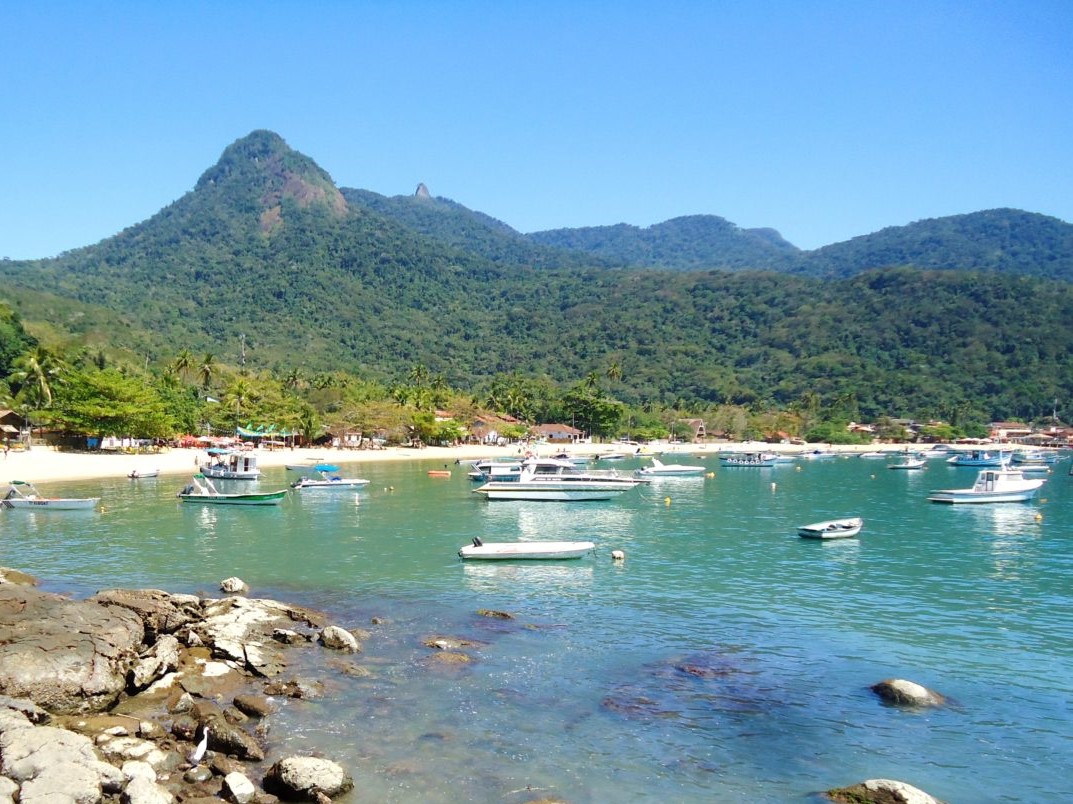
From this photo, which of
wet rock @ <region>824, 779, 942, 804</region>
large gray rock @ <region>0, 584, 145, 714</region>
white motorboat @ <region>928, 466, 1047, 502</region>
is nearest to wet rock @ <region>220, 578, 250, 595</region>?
large gray rock @ <region>0, 584, 145, 714</region>

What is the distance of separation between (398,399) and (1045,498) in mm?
102347

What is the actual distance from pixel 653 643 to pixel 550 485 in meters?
36.0

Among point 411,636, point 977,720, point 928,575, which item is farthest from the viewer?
point 928,575

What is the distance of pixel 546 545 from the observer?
35375 millimetres

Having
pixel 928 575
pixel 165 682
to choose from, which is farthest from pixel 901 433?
pixel 165 682

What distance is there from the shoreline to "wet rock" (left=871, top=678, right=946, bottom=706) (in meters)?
69.8

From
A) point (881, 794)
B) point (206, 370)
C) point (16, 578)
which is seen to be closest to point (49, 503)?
point (16, 578)

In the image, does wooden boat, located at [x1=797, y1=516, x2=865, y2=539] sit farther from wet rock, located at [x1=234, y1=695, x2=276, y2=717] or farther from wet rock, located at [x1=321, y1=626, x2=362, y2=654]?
wet rock, located at [x1=234, y1=695, x2=276, y2=717]

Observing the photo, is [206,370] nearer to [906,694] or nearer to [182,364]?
[182,364]

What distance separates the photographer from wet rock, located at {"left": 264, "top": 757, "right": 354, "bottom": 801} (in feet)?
44.0

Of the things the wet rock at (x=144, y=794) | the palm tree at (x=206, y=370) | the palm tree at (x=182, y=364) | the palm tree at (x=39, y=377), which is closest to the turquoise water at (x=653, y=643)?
the wet rock at (x=144, y=794)

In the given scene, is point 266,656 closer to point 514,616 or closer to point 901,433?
point 514,616

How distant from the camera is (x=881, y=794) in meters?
13.4

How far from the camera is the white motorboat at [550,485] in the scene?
191 ft
